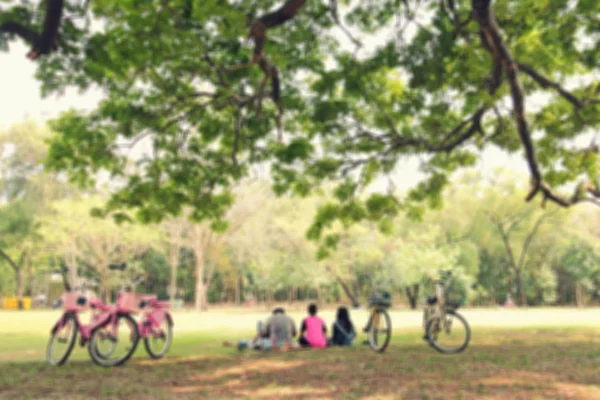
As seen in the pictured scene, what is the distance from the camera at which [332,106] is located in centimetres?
1153

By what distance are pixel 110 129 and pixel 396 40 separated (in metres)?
6.90

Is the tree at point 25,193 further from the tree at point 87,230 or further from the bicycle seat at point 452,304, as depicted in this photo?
the bicycle seat at point 452,304

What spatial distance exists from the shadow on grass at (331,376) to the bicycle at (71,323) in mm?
255

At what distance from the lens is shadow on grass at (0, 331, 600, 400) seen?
5.99 metres

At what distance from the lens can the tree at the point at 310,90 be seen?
8.15 metres

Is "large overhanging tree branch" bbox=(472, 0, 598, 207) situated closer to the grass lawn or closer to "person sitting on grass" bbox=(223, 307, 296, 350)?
the grass lawn

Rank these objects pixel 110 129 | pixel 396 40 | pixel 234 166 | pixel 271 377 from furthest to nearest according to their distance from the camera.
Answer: pixel 234 166 → pixel 110 129 → pixel 396 40 → pixel 271 377

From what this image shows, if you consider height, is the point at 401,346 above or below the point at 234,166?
below

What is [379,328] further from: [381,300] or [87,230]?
[87,230]

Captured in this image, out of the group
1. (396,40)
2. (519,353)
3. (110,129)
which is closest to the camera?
(519,353)

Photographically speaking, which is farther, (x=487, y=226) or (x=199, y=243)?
(x=487, y=226)

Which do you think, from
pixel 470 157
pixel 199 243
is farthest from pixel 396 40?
pixel 199 243

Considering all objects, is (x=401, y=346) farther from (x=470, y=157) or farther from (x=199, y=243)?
(x=199, y=243)

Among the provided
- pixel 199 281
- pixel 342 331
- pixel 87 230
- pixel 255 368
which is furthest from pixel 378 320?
pixel 87 230
